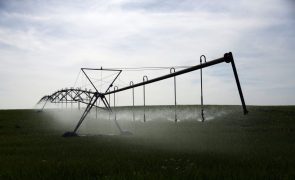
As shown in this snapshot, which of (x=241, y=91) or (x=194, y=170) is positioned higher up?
(x=241, y=91)

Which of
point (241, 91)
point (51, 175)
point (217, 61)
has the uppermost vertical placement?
point (217, 61)

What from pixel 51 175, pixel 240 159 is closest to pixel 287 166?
pixel 240 159

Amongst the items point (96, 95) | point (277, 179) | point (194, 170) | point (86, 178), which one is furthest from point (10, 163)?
point (96, 95)

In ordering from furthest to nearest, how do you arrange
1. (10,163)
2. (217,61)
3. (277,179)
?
(217,61), (10,163), (277,179)

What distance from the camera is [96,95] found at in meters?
29.5

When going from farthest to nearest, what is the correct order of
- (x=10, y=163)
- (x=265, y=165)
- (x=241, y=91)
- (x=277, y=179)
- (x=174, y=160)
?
(x=241, y=91) → (x=10, y=163) → (x=174, y=160) → (x=265, y=165) → (x=277, y=179)

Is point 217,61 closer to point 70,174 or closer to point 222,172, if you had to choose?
point 222,172

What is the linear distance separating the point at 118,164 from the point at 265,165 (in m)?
4.22

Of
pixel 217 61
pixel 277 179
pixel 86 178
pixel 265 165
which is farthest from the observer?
pixel 217 61

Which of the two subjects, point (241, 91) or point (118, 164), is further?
point (241, 91)

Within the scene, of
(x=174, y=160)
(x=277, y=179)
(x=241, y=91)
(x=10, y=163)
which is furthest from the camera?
(x=241, y=91)

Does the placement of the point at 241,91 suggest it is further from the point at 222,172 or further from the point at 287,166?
the point at 222,172

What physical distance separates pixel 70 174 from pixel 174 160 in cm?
340

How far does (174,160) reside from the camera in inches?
470
